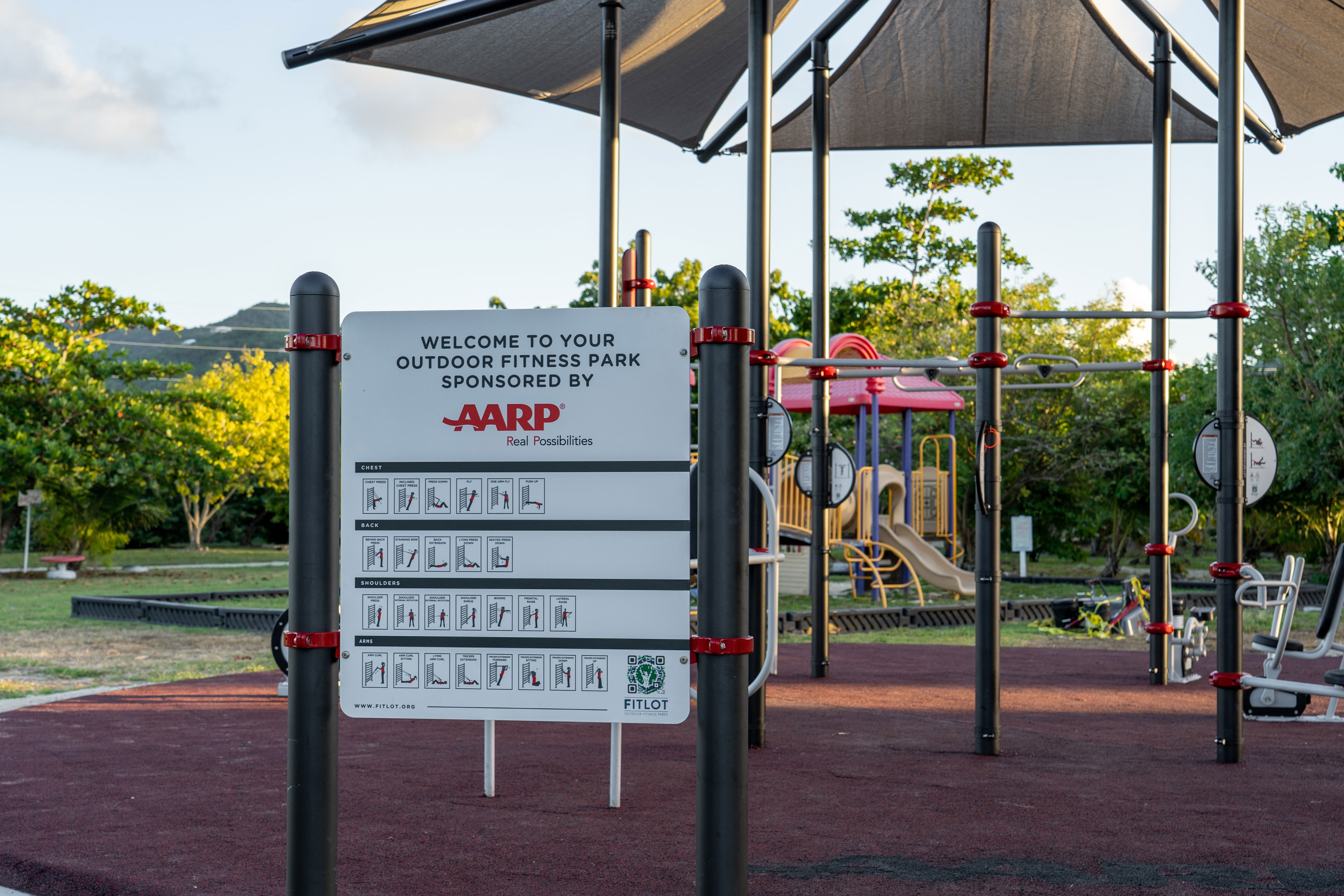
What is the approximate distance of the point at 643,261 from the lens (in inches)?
307

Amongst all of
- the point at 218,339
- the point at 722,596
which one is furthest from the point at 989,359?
the point at 218,339

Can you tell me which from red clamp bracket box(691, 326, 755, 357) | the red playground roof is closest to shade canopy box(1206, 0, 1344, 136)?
red clamp bracket box(691, 326, 755, 357)

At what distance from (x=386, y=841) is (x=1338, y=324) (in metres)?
18.4

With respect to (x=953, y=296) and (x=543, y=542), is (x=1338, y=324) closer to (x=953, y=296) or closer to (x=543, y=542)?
(x=953, y=296)

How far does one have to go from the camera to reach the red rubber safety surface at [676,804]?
392 centimetres

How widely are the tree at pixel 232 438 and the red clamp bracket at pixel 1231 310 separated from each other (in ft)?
65.8

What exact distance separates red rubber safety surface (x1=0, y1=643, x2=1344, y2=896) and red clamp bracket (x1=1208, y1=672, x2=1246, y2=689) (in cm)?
39

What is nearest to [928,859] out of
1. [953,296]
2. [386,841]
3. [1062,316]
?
[386,841]

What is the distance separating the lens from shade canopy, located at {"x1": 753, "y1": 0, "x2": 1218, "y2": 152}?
10.2m

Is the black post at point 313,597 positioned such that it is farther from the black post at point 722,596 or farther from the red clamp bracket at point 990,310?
the red clamp bracket at point 990,310

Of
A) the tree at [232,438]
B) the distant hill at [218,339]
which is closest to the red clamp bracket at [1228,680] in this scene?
the tree at [232,438]

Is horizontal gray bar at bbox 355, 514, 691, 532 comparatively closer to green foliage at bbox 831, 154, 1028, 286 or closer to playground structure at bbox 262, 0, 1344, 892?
playground structure at bbox 262, 0, 1344, 892

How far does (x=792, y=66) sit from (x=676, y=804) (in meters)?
7.09

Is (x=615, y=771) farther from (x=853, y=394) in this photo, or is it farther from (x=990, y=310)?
(x=853, y=394)
